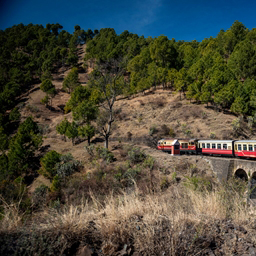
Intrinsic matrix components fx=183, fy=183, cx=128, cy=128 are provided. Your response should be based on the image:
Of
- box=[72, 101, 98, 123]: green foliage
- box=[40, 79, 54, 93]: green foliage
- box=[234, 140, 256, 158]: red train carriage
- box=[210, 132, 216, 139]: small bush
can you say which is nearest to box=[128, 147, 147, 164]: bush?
box=[234, 140, 256, 158]: red train carriage

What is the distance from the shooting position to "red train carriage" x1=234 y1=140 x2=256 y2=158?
17.8 meters

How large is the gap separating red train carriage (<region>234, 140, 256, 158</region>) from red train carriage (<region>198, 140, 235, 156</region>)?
49 centimetres

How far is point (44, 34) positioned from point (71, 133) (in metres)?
102

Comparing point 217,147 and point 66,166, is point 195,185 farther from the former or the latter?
point 217,147

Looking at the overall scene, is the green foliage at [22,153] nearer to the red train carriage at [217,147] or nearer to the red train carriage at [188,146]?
the red train carriage at [188,146]

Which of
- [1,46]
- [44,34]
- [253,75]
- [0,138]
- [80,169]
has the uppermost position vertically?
[44,34]

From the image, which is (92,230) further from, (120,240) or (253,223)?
(253,223)

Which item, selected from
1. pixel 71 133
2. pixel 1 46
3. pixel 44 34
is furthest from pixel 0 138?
pixel 44 34

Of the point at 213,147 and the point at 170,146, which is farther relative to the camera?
the point at 170,146

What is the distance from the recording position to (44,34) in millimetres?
104250

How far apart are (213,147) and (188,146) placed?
9.07ft

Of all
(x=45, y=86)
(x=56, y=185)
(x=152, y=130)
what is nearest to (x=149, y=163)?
(x=56, y=185)

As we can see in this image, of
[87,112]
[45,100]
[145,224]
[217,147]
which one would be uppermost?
[45,100]

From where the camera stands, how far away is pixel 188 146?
73.3 feet
